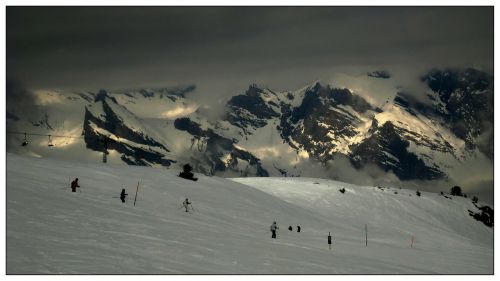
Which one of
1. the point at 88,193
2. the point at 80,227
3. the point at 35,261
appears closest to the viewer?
the point at 35,261

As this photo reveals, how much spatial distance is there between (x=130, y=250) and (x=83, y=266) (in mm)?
4663

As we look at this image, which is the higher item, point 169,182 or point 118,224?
point 169,182

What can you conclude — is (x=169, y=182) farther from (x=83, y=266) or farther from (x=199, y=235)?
(x=83, y=266)

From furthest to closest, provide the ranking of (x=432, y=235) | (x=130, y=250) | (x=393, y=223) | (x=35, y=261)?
(x=393, y=223)
(x=432, y=235)
(x=130, y=250)
(x=35, y=261)

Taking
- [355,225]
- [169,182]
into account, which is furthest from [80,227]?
[355,225]

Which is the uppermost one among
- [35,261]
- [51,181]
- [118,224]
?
[51,181]

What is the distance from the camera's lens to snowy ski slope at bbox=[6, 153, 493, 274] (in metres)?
30.7

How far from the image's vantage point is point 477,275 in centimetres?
3997

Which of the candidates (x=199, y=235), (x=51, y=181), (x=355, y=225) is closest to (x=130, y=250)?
(x=199, y=235)

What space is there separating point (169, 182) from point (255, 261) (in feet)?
128

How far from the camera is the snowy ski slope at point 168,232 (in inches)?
1210

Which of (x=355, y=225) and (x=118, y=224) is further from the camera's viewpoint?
(x=355, y=225)

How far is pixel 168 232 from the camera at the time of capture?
1617 inches

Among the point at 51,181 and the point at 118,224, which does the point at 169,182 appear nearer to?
the point at 51,181
